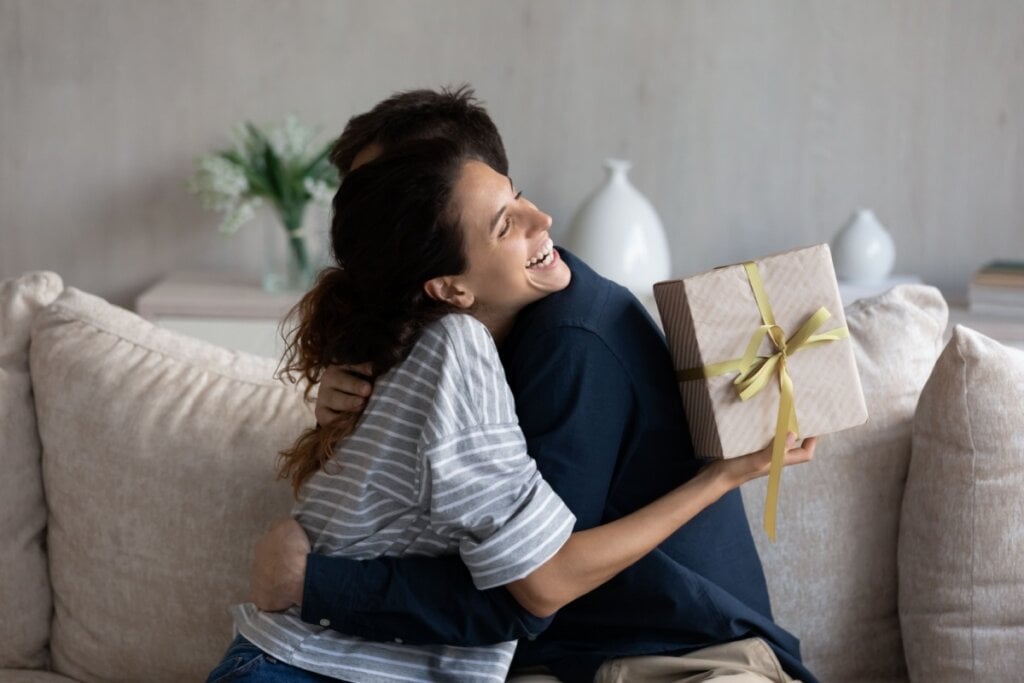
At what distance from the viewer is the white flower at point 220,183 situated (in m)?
2.83

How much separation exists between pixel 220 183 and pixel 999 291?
67.6 inches

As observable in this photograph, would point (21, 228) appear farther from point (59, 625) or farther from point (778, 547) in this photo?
point (778, 547)

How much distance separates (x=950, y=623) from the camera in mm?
1626


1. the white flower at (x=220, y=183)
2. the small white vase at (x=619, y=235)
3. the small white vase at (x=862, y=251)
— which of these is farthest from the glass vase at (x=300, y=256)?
→ the small white vase at (x=862, y=251)

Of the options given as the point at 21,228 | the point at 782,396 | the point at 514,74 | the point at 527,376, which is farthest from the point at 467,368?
the point at 21,228

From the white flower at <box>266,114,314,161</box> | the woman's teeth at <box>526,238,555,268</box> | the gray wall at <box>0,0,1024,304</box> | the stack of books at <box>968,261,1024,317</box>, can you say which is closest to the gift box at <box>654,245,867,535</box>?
the woman's teeth at <box>526,238,555,268</box>

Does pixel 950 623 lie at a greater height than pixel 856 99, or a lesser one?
lesser

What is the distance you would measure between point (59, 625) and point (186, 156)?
157 cm

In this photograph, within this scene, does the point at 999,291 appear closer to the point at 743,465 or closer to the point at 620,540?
the point at 743,465

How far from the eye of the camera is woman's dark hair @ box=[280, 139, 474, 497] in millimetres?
1366

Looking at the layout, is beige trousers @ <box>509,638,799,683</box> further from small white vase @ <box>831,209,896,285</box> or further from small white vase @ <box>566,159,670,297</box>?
small white vase @ <box>831,209,896,285</box>

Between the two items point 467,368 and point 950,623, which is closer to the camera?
point 467,368

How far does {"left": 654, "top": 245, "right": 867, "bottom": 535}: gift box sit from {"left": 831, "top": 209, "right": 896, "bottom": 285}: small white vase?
5.09 feet

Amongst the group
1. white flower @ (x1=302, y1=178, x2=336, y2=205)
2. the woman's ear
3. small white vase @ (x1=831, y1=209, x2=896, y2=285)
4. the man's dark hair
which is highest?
the man's dark hair
